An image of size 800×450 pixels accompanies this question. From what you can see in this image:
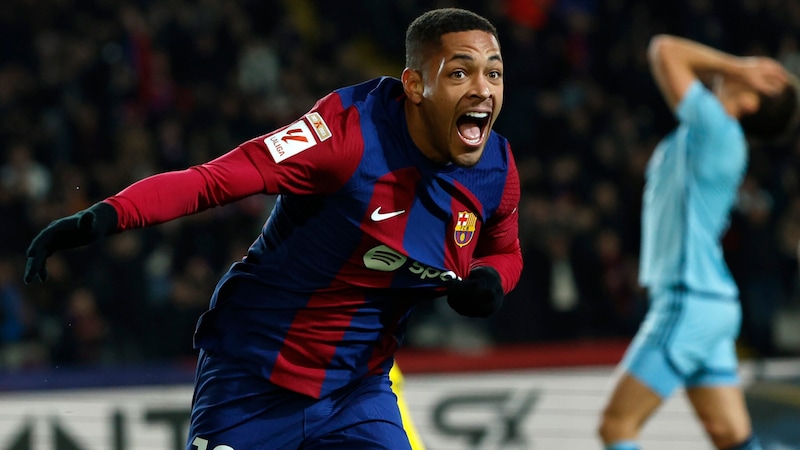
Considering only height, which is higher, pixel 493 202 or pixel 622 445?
pixel 493 202

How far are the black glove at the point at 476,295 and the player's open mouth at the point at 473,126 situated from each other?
376 millimetres

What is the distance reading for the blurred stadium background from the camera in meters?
7.13

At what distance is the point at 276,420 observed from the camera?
3572 mm

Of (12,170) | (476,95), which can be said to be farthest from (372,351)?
(12,170)

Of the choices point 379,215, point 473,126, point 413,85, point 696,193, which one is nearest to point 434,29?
point 413,85

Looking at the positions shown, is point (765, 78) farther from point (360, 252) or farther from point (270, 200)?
point (270, 200)

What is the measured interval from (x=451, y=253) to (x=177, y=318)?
18.0ft

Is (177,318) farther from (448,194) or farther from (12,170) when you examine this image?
(448,194)

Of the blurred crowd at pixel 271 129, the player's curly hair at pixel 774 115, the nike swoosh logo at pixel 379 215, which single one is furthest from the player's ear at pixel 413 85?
the blurred crowd at pixel 271 129

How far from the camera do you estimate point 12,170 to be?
9672 mm

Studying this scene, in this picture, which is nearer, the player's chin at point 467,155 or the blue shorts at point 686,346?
the player's chin at point 467,155

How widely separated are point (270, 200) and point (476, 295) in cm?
667

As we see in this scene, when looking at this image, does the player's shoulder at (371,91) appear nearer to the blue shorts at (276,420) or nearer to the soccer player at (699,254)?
the blue shorts at (276,420)

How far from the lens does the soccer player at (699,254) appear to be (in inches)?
208
